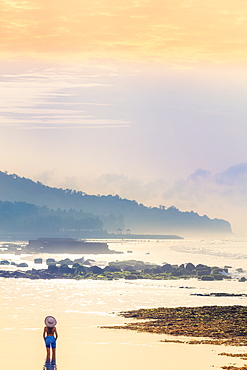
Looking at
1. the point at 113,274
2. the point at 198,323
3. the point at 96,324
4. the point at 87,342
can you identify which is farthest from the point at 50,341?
the point at 113,274

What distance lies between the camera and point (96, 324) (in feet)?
141

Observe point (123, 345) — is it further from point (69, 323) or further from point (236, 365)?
point (69, 323)

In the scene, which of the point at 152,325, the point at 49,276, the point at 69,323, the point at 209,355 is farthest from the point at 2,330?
the point at 49,276

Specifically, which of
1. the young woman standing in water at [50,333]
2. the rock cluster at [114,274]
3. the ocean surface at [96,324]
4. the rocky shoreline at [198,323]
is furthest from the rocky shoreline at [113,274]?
the young woman standing in water at [50,333]

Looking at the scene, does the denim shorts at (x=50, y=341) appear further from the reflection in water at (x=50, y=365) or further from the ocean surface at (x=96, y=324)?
the ocean surface at (x=96, y=324)

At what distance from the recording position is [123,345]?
34.2 meters

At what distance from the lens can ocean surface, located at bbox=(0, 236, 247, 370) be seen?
98.1 ft

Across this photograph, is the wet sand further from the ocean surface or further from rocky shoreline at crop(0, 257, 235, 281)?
rocky shoreline at crop(0, 257, 235, 281)

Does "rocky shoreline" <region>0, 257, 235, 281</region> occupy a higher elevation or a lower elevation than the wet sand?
higher

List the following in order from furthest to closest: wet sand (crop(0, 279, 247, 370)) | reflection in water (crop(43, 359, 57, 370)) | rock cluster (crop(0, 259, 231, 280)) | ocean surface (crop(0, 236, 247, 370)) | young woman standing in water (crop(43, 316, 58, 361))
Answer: rock cluster (crop(0, 259, 231, 280)), ocean surface (crop(0, 236, 247, 370)), wet sand (crop(0, 279, 247, 370)), young woman standing in water (crop(43, 316, 58, 361)), reflection in water (crop(43, 359, 57, 370))

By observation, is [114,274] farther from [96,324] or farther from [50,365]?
[50,365]

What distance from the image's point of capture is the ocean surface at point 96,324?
29.9 metres

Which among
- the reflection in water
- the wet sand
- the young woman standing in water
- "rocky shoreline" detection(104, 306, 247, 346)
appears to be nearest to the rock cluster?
the wet sand

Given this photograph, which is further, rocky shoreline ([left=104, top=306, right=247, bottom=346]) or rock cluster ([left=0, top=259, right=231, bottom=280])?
rock cluster ([left=0, top=259, right=231, bottom=280])
